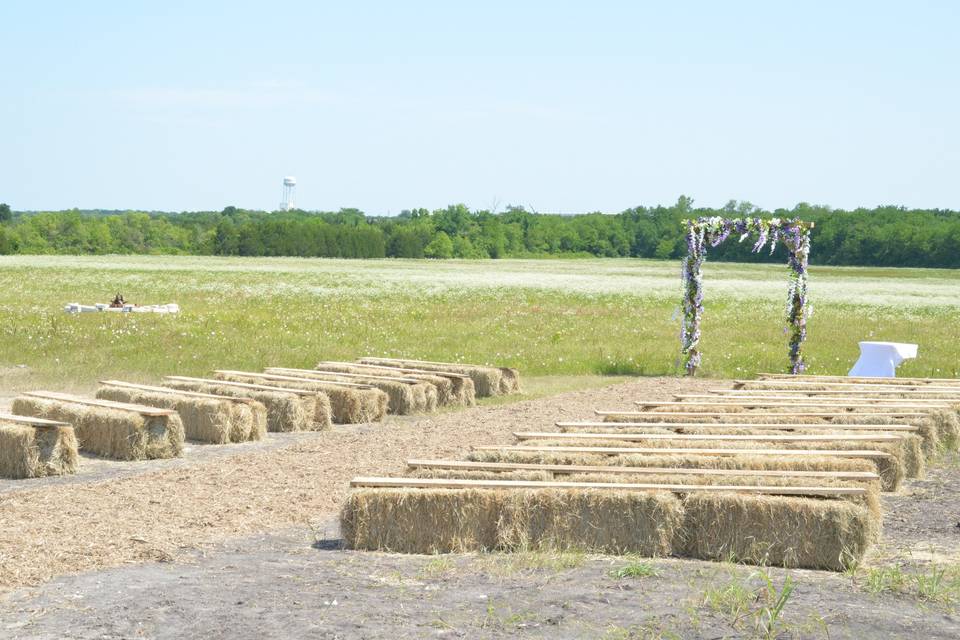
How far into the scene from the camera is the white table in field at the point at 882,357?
74.7 ft

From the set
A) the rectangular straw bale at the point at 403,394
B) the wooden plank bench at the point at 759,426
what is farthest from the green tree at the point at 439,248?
the wooden plank bench at the point at 759,426

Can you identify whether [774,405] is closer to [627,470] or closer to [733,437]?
[733,437]

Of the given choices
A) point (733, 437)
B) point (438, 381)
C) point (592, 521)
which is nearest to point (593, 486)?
point (592, 521)

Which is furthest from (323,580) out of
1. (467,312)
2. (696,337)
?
(467,312)

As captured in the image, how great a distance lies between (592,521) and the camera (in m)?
9.11

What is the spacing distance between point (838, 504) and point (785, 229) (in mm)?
16365

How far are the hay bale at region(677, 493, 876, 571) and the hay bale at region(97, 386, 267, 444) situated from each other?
8199 millimetres

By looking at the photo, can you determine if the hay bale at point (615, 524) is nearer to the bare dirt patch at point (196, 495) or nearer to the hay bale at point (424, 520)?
the hay bale at point (424, 520)

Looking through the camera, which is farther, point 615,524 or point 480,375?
point 480,375

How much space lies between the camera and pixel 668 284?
213 ft

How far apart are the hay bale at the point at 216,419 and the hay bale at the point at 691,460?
5.63 m

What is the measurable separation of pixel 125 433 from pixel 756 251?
14.3 metres

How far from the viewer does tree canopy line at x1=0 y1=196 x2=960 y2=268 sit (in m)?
109

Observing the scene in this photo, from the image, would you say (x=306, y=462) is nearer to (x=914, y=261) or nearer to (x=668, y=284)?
(x=668, y=284)
